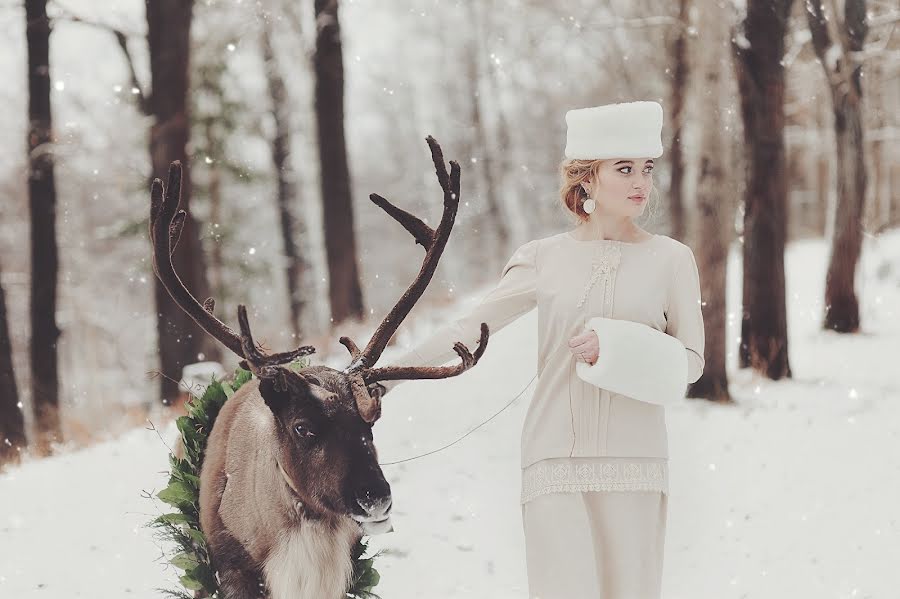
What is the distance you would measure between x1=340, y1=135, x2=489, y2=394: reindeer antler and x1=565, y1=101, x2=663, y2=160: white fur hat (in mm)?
426

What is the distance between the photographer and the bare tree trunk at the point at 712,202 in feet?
26.0

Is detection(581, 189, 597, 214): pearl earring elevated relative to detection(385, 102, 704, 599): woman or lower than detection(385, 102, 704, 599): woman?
elevated

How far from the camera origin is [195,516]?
3336mm

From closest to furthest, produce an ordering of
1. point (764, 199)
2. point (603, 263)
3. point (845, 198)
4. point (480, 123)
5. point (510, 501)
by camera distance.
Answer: point (603, 263)
point (510, 501)
point (764, 199)
point (845, 198)
point (480, 123)

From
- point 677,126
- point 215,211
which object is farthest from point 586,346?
point 215,211

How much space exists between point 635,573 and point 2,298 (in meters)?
6.85

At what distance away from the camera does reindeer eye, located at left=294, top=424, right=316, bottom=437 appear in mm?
2766

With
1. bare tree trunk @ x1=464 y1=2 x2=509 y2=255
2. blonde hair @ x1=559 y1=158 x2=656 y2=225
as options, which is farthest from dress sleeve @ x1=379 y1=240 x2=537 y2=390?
bare tree trunk @ x1=464 y1=2 x2=509 y2=255

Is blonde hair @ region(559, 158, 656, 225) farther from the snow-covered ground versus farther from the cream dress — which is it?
the snow-covered ground

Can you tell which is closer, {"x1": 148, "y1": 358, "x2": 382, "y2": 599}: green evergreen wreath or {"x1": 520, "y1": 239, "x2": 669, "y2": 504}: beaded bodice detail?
{"x1": 520, "y1": 239, "x2": 669, "y2": 504}: beaded bodice detail

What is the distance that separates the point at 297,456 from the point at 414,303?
1.94ft

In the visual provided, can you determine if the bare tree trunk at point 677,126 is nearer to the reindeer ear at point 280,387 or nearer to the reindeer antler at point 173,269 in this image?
the reindeer antler at point 173,269

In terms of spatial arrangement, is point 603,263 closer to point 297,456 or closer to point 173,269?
point 297,456

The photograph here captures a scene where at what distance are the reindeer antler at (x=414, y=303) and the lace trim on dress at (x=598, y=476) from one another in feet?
1.40
